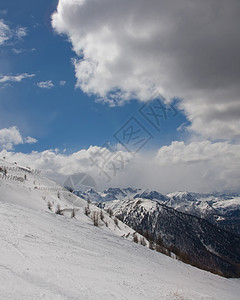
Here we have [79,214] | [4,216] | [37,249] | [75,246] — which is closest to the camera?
[37,249]

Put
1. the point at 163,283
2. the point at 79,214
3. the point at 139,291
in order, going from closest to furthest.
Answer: the point at 139,291
the point at 163,283
the point at 79,214

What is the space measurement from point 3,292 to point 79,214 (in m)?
23.5

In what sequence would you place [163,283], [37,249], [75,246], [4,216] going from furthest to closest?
[4,216], [75,246], [163,283], [37,249]

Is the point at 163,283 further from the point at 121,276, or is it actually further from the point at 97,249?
the point at 97,249

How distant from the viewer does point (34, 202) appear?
84.8 feet

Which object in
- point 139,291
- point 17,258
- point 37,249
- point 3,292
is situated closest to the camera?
point 3,292

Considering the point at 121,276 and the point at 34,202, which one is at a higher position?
the point at 34,202

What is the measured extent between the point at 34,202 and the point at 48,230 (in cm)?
1158

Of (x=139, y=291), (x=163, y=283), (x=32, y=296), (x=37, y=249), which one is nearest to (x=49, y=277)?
(x=32, y=296)

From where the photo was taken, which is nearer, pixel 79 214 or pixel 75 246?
pixel 75 246

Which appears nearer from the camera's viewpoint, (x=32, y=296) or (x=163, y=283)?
(x=32, y=296)

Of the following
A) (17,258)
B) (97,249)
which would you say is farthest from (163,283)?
(17,258)

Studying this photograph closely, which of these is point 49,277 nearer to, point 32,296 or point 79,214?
point 32,296

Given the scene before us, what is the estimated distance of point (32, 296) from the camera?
6344mm
